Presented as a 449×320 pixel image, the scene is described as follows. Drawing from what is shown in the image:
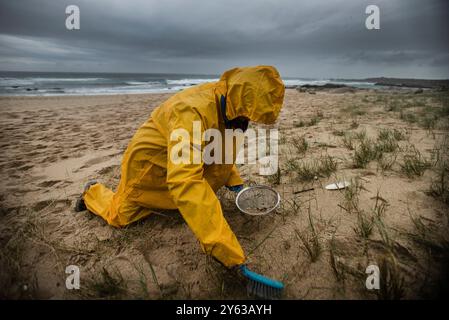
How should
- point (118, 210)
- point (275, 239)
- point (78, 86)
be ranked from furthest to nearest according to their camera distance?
point (78, 86), point (118, 210), point (275, 239)

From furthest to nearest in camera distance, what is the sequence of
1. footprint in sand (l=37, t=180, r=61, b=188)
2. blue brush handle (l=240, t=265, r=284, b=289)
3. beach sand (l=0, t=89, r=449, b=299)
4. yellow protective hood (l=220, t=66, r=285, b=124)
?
1. footprint in sand (l=37, t=180, r=61, b=188)
2. yellow protective hood (l=220, t=66, r=285, b=124)
3. beach sand (l=0, t=89, r=449, b=299)
4. blue brush handle (l=240, t=265, r=284, b=289)

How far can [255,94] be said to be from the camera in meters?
1.61

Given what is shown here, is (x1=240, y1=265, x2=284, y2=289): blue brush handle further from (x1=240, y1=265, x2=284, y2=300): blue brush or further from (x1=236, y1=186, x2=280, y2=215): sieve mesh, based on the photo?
(x1=236, y1=186, x2=280, y2=215): sieve mesh

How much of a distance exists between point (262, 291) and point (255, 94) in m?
1.17

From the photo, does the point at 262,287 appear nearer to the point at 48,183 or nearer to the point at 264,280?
the point at 264,280

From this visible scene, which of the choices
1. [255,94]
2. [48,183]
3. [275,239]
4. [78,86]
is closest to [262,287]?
[275,239]

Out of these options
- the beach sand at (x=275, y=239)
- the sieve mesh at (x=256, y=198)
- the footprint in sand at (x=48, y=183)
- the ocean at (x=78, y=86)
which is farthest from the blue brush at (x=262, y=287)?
the ocean at (x=78, y=86)

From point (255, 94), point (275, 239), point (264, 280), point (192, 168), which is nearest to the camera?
point (264, 280)

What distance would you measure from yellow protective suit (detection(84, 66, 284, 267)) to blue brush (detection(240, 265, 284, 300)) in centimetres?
11

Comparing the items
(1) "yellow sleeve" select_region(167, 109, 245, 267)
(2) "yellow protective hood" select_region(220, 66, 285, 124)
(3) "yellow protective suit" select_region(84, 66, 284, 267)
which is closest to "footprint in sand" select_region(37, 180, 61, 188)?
(3) "yellow protective suit" select_region(84, 66, 284, 267)

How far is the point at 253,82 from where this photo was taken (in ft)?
5.27

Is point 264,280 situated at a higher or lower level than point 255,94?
lower

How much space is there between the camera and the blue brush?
1252mm
